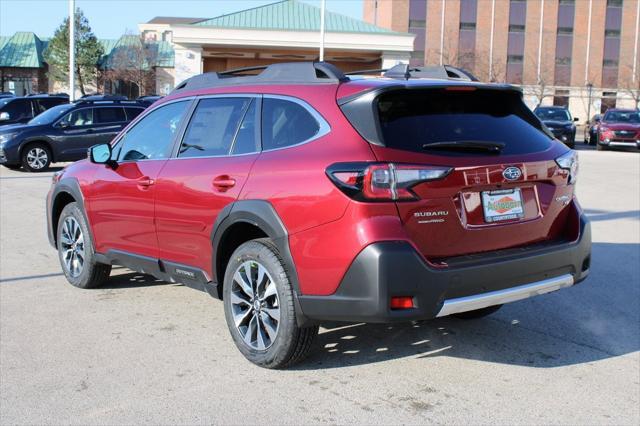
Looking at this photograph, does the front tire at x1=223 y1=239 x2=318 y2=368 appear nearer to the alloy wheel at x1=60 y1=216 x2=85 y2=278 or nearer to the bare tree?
the alloy wheel at x1=60 y1=216 x2=85 y2=278

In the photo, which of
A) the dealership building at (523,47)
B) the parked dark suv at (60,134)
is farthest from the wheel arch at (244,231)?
the dealership building at (523,47)

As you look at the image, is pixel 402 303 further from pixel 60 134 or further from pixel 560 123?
pixel 560 123

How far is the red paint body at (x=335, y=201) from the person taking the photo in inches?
158

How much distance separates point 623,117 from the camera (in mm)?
30562

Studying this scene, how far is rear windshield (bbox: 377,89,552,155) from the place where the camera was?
4.19m

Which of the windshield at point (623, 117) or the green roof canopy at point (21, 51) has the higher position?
the green roof canopy at point (21, 51)

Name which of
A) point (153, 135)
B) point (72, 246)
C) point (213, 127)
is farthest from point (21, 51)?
point (213, 127)

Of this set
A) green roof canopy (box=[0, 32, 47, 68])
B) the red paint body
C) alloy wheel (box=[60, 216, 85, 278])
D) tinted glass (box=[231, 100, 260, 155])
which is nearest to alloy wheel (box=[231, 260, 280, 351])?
the red paint body

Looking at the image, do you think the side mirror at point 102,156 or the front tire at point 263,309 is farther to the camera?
the side mirror at point 102,156

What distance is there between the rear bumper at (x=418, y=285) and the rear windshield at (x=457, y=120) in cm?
64

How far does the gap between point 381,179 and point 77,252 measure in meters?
3.80

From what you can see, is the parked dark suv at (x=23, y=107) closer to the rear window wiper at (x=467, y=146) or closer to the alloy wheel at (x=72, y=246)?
the alloy wheel at (x=72, y=246)

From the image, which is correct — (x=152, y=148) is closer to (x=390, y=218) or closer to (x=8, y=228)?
(x=390, y=218)

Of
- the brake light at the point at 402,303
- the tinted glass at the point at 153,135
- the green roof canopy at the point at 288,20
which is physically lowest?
the brake light at the point at 402,303
